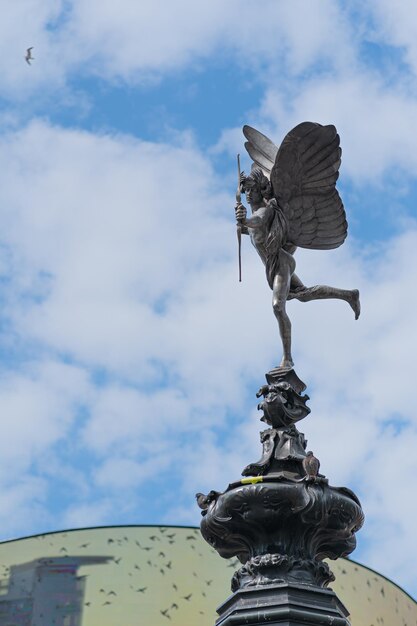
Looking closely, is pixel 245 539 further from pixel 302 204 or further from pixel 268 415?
pixel 302 204

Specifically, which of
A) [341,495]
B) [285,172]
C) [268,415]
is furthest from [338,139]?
[341,495]

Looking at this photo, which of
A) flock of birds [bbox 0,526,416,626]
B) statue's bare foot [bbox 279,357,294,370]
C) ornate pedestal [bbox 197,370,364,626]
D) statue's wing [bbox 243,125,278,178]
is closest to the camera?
ornate pedestal [bbox 197,370,364,626]

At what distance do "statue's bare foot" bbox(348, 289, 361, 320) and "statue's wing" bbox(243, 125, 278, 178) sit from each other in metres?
2.10

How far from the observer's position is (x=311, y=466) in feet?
43.2

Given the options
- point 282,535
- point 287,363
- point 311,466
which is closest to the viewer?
point 282,535

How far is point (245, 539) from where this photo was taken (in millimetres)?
13203

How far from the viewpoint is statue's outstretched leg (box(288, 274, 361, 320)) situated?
1562 centimetres

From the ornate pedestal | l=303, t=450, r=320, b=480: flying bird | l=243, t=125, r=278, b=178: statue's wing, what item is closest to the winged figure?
l=243, t=125, r=278, b=178: statue's wing

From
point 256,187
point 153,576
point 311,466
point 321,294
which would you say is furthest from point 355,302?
point 153,576

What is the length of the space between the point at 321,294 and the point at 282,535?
12.5 ft

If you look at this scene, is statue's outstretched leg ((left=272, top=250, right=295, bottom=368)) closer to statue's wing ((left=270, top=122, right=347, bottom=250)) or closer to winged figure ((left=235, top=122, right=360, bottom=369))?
winged figure ((left=235, top=122, right=360, bottom=369))

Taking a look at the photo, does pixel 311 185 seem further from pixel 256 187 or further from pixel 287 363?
pixel 287 363

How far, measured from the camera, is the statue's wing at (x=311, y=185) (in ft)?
51.6

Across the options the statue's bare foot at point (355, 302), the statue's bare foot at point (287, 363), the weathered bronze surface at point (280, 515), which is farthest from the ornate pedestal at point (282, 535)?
the statue's bare foot at point (355, 302)
